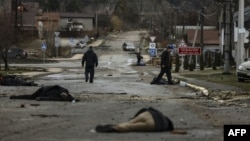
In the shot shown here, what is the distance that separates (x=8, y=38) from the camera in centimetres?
4641

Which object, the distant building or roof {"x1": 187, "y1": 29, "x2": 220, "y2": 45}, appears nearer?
roof {"x1": 187, "y1": 29, "x2": 220, "y2": 45}

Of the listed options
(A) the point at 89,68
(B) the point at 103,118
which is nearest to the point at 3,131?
(B) the point at 103,118

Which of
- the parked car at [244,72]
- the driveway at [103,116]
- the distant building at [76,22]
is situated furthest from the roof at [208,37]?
the driveway at [103,116]

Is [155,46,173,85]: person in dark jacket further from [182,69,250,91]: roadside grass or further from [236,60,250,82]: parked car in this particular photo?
[236,60,250,82]: parked car

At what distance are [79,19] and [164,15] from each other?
3359cm

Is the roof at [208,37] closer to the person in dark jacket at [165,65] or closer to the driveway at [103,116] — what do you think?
the person in dark jacket at [165,65]

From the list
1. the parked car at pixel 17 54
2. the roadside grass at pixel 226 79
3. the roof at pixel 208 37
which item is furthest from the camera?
the roof at pixel 208 37

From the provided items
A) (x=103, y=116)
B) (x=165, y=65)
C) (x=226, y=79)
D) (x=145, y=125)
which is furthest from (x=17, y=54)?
(x=145, y=125)

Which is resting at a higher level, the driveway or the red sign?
the driveway

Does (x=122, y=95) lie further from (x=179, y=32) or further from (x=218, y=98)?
(x=179, y=32)

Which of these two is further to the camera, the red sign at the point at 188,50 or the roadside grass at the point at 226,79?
the red sign at the point at 188,50

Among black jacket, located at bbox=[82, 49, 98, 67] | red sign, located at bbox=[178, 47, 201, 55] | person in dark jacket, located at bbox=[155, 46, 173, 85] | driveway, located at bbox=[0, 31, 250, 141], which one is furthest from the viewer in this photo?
red sign, located at bbox=[178, 47, 201, 55]

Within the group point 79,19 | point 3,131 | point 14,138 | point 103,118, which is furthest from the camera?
point 79,19

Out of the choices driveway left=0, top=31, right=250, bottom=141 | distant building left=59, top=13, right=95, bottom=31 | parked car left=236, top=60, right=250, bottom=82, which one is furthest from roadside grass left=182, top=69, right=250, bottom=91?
distant building left=59, top=13, right=95, bottom=31
